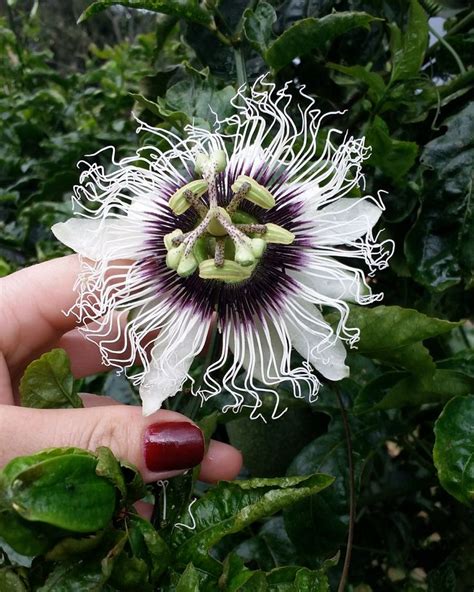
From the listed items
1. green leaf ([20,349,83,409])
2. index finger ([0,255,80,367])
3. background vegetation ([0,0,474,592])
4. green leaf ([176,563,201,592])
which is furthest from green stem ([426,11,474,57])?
green leaf ([176,563,201,592])

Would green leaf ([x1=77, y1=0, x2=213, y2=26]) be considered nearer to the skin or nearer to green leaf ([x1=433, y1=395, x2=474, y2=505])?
the skin

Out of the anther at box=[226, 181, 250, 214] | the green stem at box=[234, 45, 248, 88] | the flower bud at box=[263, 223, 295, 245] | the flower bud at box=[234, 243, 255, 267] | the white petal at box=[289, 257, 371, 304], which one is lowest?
the white petal at box=[289, 257, 371, 304]

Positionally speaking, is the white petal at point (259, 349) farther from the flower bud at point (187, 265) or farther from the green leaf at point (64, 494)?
the green leaf at point (64, 494)

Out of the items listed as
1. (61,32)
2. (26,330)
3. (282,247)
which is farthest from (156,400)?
(61,32)

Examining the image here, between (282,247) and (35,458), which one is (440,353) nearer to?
(282,247)

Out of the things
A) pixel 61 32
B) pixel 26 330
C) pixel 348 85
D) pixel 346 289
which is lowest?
pixel 61 32

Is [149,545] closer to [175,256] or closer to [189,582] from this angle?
[189,582]

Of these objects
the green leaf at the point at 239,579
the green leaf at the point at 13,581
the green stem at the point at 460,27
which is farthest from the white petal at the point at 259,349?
the green stem at the point at 460,27
